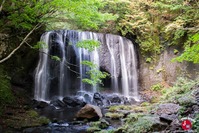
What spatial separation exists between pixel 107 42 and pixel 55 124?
9676 mm

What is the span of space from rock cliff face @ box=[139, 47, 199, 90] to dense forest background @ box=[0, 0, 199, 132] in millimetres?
447

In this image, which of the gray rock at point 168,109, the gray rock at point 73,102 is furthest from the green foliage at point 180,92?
the gray rock at point 73,102

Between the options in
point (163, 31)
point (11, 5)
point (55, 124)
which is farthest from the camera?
point (163, 31)

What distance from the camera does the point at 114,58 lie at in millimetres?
17719

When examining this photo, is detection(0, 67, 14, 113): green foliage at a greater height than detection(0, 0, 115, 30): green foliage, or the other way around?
detection(0, 0, 115, 30): green foliage

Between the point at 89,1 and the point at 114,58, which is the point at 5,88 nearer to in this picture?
the point at 89,1

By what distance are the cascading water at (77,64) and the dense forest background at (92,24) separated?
2.42ft

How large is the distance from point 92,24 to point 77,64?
9068 mm

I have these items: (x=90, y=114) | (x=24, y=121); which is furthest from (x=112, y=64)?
(x=24, y=121)

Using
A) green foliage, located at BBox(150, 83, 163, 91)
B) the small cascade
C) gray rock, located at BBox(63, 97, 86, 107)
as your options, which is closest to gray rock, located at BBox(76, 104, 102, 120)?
gray rock, located at BBox(63, 97, 86, 107)

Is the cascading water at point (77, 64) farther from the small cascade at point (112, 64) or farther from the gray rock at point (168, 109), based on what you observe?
the gray rock at point (168, 109)

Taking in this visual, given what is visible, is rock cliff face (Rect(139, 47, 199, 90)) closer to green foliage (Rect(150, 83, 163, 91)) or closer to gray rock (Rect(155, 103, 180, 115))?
green foliage (Rect(150, 83, 163, 91))

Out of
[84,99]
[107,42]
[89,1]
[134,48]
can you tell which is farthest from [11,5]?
[134,48]

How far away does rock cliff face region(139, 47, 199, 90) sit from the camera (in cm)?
1528
